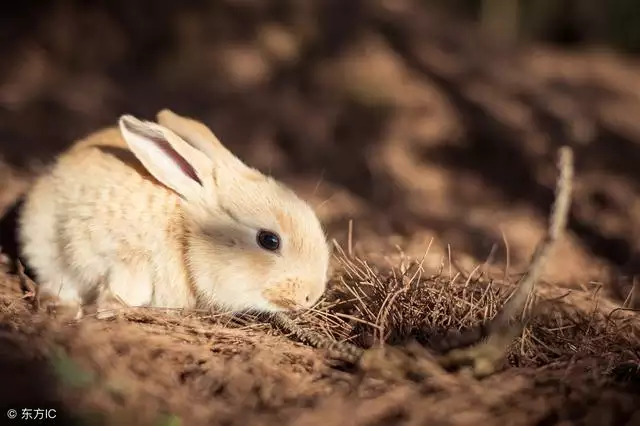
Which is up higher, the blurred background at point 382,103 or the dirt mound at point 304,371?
the blurred background at point 382,103

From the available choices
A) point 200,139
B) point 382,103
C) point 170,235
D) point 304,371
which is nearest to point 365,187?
point 382,103

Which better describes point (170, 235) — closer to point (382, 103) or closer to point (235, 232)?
point (235, 232)

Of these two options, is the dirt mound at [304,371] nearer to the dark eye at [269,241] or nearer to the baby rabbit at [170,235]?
the baby rabbit at [170,235]

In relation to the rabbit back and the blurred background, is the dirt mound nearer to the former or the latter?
the rabbit back

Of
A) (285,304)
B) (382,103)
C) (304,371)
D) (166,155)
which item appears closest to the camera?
(304,371)

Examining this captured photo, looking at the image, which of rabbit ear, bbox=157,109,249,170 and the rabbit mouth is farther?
rabbit ear, bbox=157,109,249,170

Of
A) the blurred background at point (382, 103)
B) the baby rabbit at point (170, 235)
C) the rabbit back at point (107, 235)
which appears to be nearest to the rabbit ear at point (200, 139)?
the baby rabbit at point (170, 235)

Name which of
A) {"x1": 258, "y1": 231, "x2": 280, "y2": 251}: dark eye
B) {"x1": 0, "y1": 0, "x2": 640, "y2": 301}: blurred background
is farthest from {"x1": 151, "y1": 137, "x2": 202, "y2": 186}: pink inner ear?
{"x1": 0, "y1": 0, "x2": 640, "y2": 301}: blurred background
